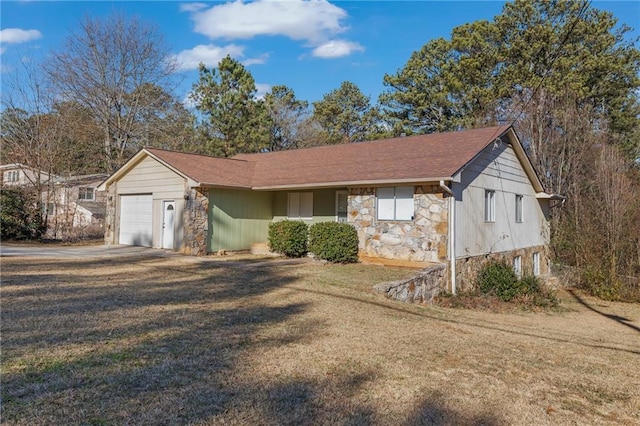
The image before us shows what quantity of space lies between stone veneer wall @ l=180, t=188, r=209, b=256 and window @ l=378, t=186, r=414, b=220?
5.86 m

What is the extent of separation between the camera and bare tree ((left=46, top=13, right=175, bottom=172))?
80.0ft

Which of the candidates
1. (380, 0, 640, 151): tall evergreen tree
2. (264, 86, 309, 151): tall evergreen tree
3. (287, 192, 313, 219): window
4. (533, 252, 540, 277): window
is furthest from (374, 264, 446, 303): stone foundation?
(264, 86, 309, 151): tall evergreen tree

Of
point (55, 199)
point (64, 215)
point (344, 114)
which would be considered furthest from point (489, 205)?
point (344, 114)

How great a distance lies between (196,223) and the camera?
14.1 m

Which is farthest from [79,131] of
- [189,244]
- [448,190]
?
[448,190]

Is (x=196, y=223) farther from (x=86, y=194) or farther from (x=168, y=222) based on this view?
(x=86, y=194)

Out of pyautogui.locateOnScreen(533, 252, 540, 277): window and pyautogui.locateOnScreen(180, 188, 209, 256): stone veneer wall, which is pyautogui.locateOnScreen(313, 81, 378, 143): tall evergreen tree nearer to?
pyautogui.locateOnScreen(533, 252, 540, 277): window

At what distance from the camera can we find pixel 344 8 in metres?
14.4

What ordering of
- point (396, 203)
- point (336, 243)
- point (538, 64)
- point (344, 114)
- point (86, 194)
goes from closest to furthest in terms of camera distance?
point (396, 203) → point (336, 243) → point (538, 64) → point (86, 194) → point (344, 114)

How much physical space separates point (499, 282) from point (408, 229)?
301cm

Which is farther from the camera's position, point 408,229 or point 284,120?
point 284,120

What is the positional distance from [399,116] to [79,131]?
19736mm

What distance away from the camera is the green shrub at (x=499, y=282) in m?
11.8

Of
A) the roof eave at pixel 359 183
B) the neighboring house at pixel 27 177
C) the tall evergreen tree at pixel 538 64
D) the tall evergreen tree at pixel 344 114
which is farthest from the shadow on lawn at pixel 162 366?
the tall evergreen tree at pixel 344 114
